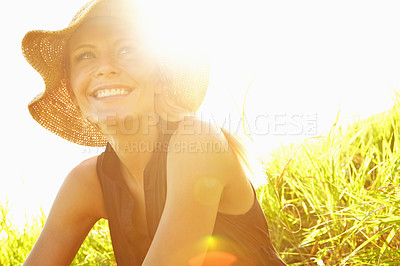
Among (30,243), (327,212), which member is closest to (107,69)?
(327,212)

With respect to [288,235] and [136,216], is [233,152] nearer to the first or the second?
[136,216]

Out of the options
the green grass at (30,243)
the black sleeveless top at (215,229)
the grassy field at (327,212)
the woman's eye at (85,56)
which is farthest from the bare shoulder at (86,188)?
the green grass at (30,243)

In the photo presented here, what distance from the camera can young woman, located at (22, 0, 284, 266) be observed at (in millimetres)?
1555

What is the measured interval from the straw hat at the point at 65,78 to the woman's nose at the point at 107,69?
0.18 m

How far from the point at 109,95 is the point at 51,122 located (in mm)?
600

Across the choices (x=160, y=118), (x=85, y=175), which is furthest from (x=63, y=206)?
(x=160, y=118)

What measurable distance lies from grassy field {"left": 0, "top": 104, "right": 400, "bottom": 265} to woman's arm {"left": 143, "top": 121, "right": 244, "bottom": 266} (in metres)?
0.61

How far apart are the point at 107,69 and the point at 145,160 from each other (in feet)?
1.39

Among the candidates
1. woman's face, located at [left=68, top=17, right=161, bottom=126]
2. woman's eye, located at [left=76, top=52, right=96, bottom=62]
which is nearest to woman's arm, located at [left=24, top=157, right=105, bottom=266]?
woman's face, located at [left=68, top=17, right=161, bottom=126]

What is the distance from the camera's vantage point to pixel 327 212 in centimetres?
239

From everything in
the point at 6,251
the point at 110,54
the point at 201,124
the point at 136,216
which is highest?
the point at 110,54

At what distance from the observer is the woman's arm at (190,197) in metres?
1.51

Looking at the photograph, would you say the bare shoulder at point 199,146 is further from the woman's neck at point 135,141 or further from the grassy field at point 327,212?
the grassy field at point 327,212

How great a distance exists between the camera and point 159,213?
1818 mm
